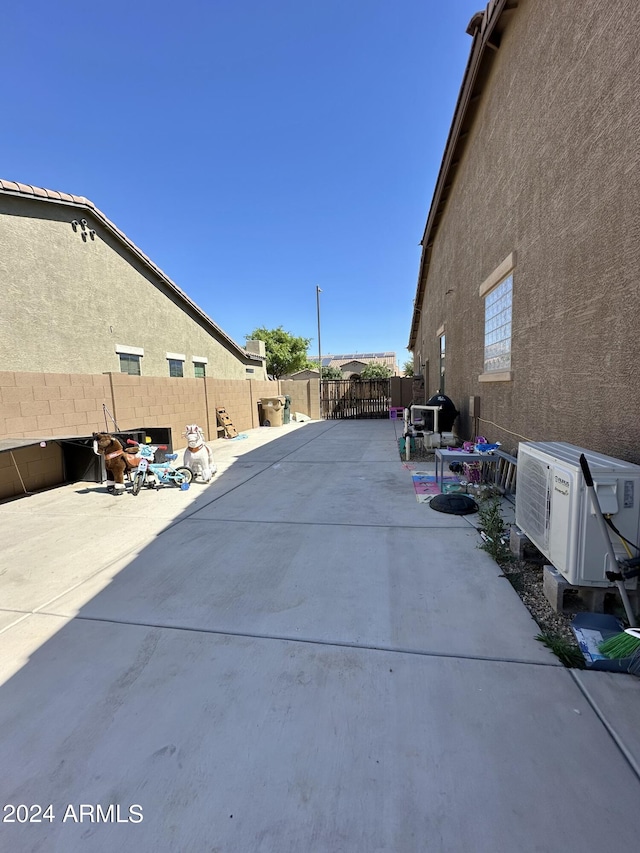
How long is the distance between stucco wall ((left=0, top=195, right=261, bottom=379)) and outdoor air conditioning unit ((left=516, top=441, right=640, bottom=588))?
32.6ft

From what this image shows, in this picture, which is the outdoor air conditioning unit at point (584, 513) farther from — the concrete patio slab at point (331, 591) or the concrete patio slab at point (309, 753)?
the concrete patio slab at point (309, 753)

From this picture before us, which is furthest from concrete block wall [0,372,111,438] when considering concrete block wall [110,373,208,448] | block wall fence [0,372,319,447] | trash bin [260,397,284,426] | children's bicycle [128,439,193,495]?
trash bin [260,397,284,426]

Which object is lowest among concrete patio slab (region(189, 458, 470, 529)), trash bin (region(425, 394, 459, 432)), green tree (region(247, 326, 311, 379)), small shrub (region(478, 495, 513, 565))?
concrete patio slab (region(189, 458, 470, 529))

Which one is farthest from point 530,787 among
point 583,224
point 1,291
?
point 1,291

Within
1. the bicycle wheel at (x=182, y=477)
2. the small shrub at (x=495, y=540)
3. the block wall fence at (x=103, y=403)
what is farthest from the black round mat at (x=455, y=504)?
the block wall fence at (x=103, y=403)

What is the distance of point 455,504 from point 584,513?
245cm

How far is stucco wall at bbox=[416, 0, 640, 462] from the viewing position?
111 inches

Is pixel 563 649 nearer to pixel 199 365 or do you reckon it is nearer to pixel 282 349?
pixel 199 365

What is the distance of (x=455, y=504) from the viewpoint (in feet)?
15.7

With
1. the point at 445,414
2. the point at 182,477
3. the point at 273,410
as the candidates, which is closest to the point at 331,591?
the point at 182,477

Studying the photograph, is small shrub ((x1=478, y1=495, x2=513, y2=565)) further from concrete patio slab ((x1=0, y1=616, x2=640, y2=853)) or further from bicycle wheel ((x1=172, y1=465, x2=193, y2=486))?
bicycle wheel ((x1=172, y1=465, x2=193, y2=486))

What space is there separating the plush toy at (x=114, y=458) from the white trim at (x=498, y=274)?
21.1 feet

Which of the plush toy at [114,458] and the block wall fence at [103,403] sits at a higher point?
the block wall fence at [103,403]

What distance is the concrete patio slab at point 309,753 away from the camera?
144 centimetres
